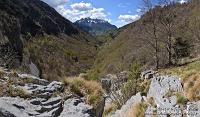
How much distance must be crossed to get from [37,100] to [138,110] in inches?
224

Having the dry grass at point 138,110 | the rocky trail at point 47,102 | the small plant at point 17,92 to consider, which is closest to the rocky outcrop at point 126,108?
the dry grass at point 138,110

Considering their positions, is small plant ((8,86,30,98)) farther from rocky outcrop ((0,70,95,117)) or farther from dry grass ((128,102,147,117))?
dry grass ((128,102,147,117))

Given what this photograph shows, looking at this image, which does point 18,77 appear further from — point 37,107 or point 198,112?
point 198,112

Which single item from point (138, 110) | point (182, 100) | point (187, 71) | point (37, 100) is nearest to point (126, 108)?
point (138, 110)

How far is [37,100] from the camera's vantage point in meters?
11.1

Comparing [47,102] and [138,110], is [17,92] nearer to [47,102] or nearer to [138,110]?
[47,102]

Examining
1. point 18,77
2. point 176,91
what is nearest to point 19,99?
point 18,77

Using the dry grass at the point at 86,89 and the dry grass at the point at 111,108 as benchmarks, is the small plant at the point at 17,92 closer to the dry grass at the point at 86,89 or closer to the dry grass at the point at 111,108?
the dry grass at the point at 86,89

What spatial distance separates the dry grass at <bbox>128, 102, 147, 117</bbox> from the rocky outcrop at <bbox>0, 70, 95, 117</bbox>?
4.04m

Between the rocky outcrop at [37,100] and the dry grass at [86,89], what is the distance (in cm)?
30

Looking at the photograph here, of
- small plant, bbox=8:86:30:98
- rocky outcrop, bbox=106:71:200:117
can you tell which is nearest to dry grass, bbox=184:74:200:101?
rocky outcrop, bbox=106:71:200:117

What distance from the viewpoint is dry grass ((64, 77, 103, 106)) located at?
11.9 meters

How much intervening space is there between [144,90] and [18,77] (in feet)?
31.5

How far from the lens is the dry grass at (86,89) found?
11913mm
